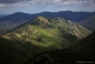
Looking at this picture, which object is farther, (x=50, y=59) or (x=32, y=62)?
(x=32, y=62)

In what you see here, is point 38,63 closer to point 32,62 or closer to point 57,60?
point 32,62

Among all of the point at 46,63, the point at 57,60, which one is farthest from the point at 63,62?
the point at 46,63

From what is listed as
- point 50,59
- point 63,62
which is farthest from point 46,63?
point 63,62

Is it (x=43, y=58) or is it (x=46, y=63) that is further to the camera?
(x=43, y=58)

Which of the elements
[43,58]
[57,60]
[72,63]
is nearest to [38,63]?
[43,58]

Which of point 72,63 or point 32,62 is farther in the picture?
point 32,62

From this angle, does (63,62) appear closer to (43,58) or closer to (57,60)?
(57,60)

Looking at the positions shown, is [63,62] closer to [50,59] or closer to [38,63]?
[50,59]
